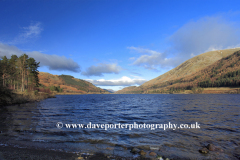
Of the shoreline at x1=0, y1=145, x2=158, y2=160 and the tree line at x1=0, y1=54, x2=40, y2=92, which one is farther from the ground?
the tree line at x1=0, y1=54, x2=40, y2=92

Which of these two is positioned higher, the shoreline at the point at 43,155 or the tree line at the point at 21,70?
the tree line at the point at 21,70

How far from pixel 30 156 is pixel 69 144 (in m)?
3.27

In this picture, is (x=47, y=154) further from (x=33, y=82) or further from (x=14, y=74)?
(x=33, y=82)

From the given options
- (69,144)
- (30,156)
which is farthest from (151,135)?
(30,156)

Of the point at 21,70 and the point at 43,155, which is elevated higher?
the point at 21,70

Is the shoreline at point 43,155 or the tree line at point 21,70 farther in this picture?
the tree line at point 21,70

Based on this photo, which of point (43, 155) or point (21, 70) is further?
point (21, 70)

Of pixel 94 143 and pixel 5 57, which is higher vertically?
pixel 5 57

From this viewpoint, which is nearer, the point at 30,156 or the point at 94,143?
the point at 30,156

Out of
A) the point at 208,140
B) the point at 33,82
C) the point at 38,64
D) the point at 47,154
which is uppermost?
the point at 38,64

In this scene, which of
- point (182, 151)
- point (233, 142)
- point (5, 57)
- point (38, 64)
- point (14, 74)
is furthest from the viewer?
point (38, 64)

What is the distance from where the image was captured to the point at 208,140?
40.4ft

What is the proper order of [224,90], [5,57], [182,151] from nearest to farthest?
[182,151], [5,57], [224,90]

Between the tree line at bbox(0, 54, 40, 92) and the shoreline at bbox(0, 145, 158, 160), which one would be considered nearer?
the shoreline at bbox(0, 145, 158, 160)
